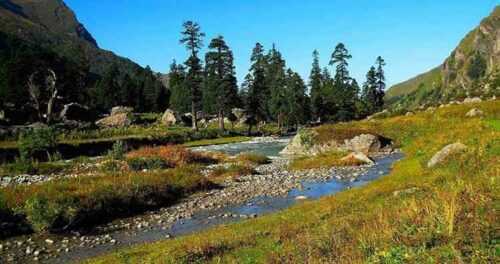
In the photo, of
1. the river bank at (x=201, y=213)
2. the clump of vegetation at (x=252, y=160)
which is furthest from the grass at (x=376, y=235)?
the clump of vegetation at (x=252, y=160)

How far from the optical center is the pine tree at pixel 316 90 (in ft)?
399

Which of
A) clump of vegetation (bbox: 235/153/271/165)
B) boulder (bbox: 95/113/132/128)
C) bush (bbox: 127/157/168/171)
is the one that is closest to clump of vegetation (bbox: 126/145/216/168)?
bush (bbox: 127/157/168/171)

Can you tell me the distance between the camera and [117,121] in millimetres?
91812

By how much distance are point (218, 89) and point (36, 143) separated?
5408 cm

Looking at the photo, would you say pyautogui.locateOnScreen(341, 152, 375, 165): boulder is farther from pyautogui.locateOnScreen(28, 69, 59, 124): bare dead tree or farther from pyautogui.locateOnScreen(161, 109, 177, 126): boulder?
pyautogui.locateOnScreen(161, 109, 177, 126): boulder

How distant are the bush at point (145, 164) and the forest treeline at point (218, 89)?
1841 inches

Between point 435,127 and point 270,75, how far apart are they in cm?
7293

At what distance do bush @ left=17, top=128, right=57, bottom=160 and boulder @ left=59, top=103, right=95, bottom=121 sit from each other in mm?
38390

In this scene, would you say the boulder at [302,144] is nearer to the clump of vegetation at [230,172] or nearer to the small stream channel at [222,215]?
the clump of vegetation at [230,172]

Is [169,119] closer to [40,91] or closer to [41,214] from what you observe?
[40,91]

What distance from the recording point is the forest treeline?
91938mm

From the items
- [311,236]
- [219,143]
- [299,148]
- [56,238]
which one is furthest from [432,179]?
[219,143]

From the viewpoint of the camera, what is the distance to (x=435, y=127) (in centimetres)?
5691

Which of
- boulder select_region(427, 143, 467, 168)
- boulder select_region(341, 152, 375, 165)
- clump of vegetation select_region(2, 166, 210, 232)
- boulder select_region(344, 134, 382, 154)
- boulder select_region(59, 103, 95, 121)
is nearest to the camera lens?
clump of vegetation select_region(2, 166, 210, 232)
